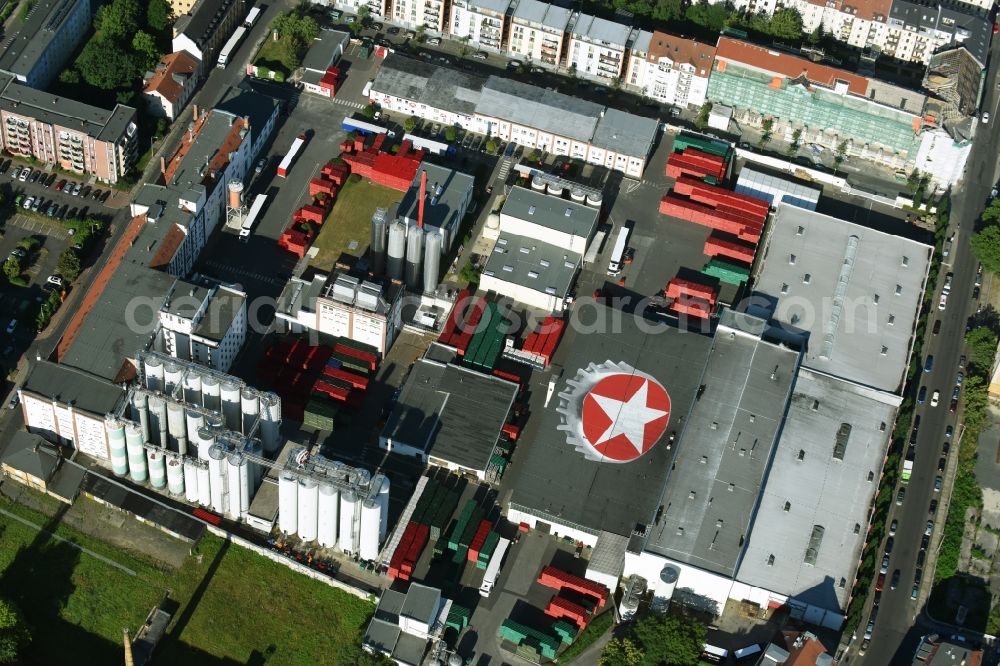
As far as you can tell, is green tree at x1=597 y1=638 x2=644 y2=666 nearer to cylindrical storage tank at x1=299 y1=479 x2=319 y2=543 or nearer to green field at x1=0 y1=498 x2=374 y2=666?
green field at x1=0 y1=498 x2=374 y2=666

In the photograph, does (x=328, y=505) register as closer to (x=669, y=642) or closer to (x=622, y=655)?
(x=622, y=655)

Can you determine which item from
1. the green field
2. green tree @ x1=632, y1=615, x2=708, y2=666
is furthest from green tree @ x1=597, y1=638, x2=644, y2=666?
the green field

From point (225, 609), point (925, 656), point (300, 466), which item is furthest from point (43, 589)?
point (925, 656)

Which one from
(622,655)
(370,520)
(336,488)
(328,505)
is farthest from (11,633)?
(622,655)

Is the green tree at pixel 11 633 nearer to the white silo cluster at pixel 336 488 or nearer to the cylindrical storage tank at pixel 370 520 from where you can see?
the white silo cluster at pixel 336 488

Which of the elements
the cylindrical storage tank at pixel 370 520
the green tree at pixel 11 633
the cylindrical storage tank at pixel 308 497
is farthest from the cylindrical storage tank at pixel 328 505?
the green tree at pixel 11 633
